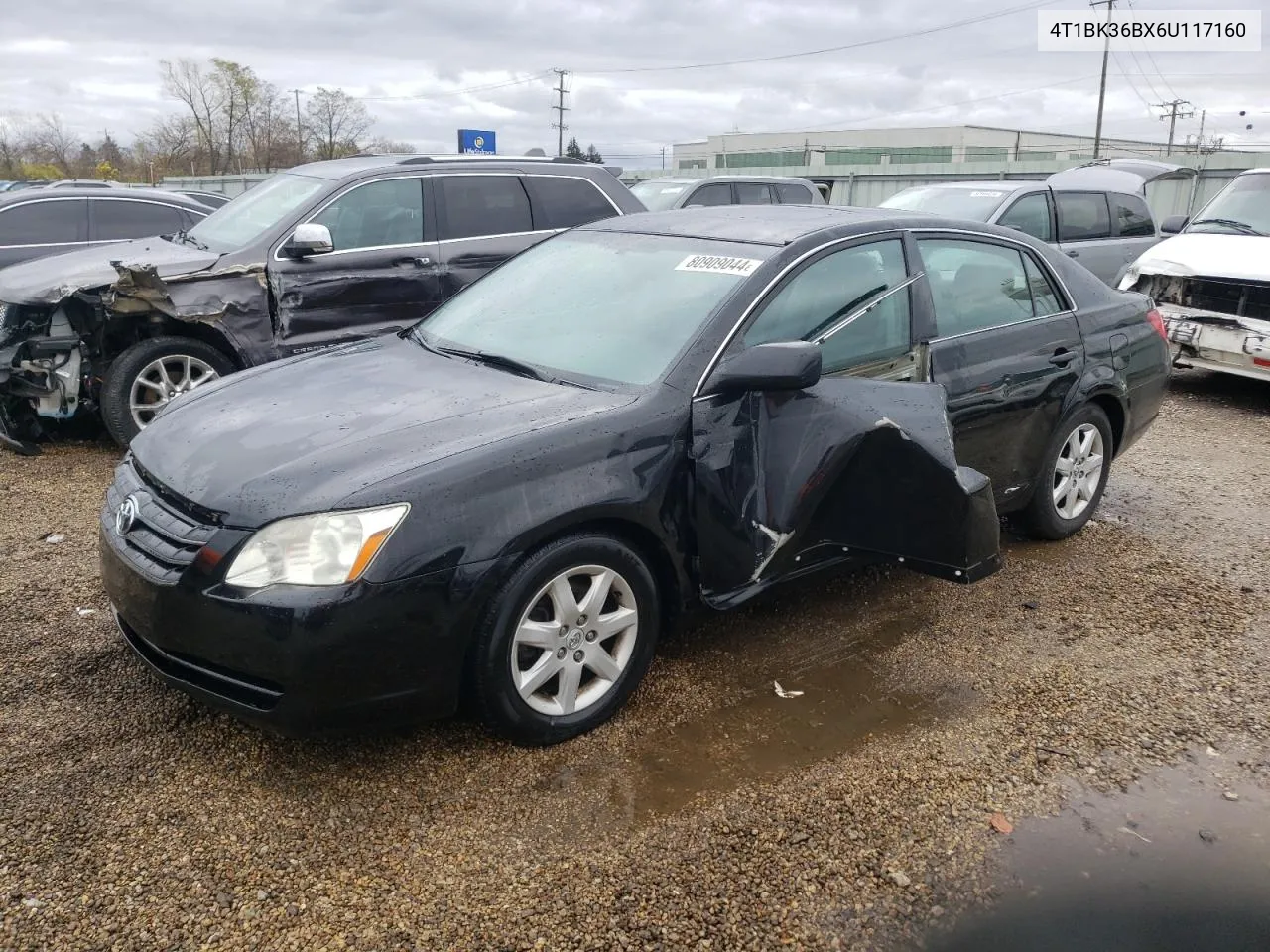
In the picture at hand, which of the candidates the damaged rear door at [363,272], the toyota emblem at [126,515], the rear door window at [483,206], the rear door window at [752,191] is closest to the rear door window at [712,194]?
the rear door window at [752,191]

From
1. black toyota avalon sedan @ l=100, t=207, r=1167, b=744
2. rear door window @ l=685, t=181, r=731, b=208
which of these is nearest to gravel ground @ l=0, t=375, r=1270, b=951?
black toyota avalon sedan @ l=100, t=207, r=1167, b=744

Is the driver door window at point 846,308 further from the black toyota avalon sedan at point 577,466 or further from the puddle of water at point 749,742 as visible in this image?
the puddle of water at point 749,742

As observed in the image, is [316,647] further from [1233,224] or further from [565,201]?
[1233,224]

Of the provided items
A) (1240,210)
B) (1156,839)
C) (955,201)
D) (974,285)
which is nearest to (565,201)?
(974,285)

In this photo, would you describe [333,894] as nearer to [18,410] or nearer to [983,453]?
[983,453]

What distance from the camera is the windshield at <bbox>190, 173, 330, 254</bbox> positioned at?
6.53m

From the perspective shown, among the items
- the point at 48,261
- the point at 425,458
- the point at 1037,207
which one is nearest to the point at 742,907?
the point at 425,458

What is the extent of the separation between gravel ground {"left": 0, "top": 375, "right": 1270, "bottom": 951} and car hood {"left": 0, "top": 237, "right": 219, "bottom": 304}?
2224mm

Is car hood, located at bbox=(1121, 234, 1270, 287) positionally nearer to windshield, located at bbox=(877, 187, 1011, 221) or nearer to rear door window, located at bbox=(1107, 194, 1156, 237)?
windshield, located at bbox=(877, 187, 1011, 221)

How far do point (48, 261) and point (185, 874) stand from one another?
17.5ft

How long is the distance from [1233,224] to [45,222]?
36.4 ft

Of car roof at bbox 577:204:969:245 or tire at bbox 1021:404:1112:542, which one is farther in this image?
tire at bbox 1021:404:1112:542

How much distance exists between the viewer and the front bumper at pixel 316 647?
265 cm

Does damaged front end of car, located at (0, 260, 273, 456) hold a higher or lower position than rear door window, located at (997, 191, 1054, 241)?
lower
